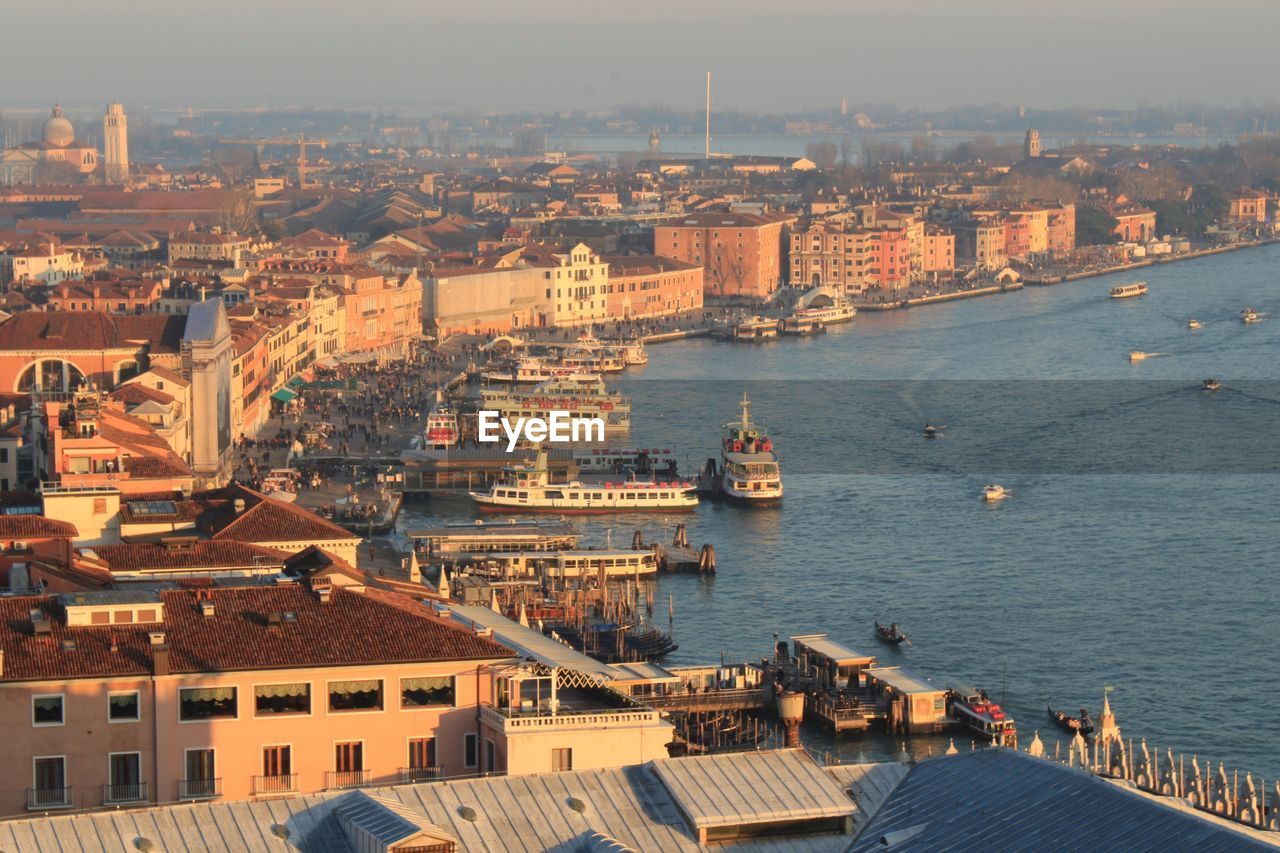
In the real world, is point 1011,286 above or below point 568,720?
below

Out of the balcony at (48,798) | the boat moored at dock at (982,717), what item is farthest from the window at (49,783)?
the boat moored at dock at (982,717)

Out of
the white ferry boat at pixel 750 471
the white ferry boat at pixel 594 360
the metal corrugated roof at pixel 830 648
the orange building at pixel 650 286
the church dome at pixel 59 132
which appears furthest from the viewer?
the church dome at pixel 59 132

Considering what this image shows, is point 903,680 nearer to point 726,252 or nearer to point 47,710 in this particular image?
point 47,710

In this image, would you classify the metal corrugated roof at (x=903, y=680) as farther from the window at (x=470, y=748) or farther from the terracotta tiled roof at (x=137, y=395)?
the terracotta tiled roof at (x=137, y=395)

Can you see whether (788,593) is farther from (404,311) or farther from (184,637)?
(404,311)

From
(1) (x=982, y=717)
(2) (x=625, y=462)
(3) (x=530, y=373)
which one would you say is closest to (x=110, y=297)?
(3) (x=530, y=373)
